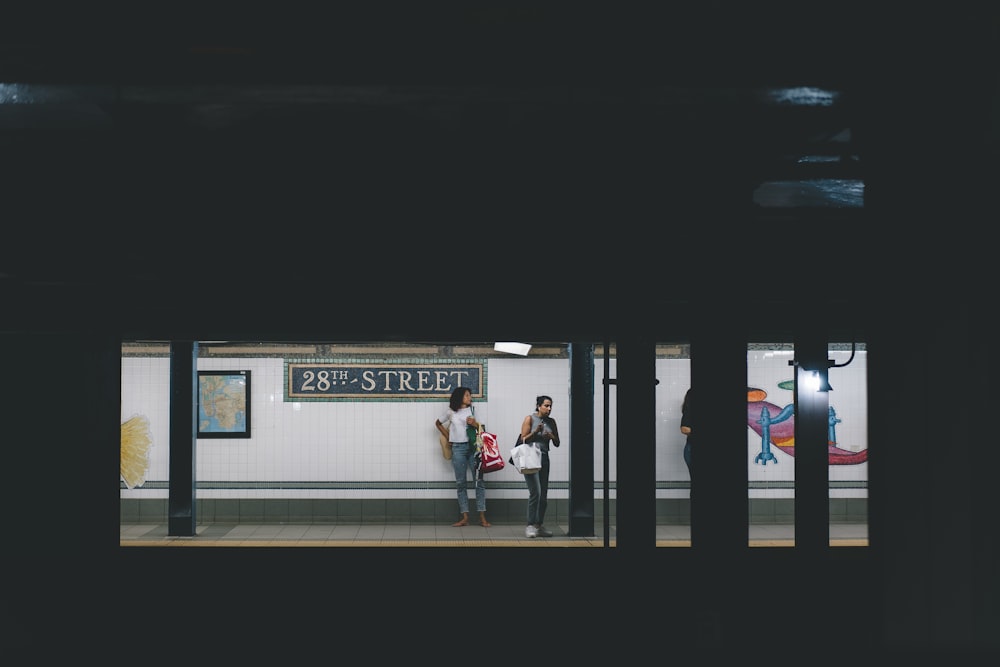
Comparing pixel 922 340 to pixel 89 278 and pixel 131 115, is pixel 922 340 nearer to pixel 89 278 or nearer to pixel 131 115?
pixel 131 115

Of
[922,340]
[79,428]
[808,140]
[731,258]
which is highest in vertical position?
[808,140]

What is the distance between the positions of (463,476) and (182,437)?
2803 mm

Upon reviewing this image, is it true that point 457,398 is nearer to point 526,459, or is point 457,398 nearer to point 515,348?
point 515,348

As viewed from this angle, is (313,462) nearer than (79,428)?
No

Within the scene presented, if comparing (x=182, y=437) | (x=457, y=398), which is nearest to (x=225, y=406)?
(x=182, y=437)

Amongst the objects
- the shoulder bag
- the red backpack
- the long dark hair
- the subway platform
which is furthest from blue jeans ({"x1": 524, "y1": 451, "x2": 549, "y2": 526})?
the long dark hair

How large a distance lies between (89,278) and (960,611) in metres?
5.41


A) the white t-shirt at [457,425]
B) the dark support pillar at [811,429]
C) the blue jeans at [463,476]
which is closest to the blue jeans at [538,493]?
the blue jeans at [463,476]

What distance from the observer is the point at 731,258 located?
13.8 ft

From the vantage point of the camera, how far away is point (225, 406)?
34.3 feet

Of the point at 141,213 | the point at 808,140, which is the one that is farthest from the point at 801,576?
the point at 141,213

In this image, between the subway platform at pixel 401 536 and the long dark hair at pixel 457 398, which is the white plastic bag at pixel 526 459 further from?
the long dark hair at pixel 457 398

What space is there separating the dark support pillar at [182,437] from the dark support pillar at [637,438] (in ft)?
16.4

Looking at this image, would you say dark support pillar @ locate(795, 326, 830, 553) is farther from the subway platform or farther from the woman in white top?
the woman in white top
